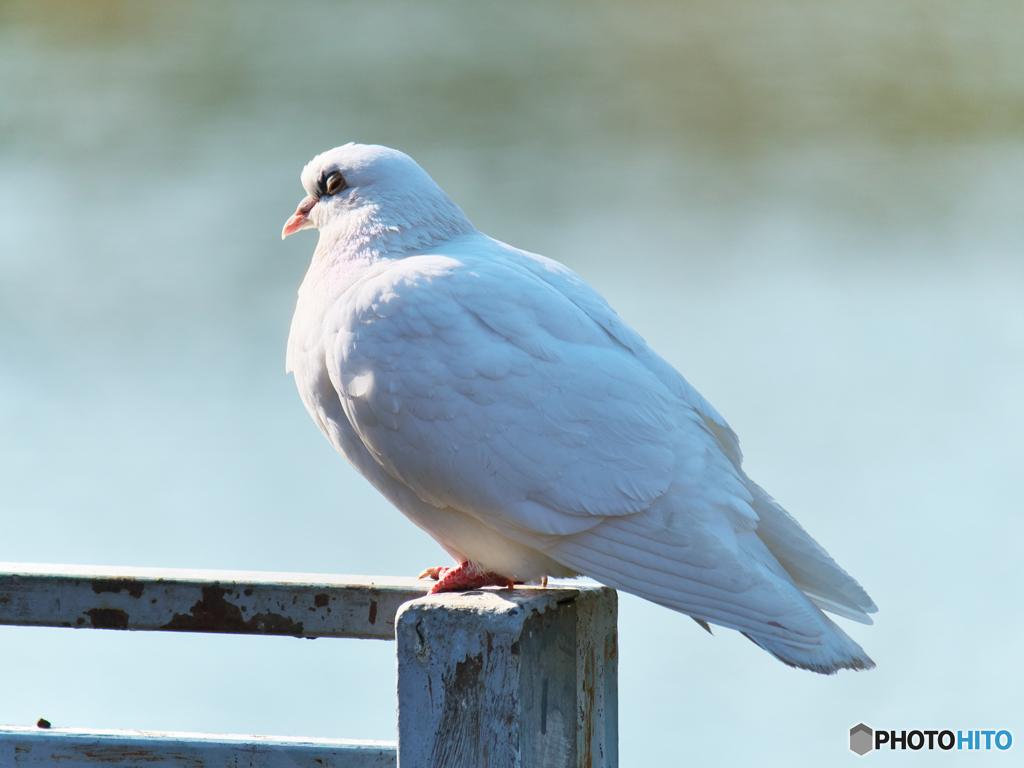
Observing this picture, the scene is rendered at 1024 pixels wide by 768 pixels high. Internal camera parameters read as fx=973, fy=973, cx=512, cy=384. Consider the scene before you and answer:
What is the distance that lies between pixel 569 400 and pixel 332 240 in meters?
0.87

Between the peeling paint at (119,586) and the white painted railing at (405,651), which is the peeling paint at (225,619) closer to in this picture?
the white painted railing at (405,651)

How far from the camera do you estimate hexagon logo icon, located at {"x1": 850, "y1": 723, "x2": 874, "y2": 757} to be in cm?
323

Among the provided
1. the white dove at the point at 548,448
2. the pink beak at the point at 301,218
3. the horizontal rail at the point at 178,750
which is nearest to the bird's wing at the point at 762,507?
the white dove at the point at 548,448

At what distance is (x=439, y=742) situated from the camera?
5.75ft

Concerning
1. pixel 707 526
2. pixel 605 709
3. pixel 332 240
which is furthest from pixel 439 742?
pixel 332 240

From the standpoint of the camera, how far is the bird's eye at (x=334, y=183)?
2.64m

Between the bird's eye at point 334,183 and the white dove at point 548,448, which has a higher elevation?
the bird's eye at point 334,183

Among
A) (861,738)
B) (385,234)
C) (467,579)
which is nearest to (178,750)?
(467,579)

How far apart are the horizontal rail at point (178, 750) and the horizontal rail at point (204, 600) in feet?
0.79

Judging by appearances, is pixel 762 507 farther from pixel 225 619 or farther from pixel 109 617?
pixel 109 617

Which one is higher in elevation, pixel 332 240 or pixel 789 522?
pixel 332 240

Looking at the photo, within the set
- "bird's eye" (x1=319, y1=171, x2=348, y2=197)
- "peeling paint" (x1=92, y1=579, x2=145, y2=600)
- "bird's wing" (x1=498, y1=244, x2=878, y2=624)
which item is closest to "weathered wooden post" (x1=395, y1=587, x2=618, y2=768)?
"bird's wing" (x1=498, y1=244, x2=878, y2=624)

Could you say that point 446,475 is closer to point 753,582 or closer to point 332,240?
point 753,582

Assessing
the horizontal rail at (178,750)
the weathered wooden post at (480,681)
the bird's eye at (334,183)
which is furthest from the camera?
the bird's eye at (334,183)
